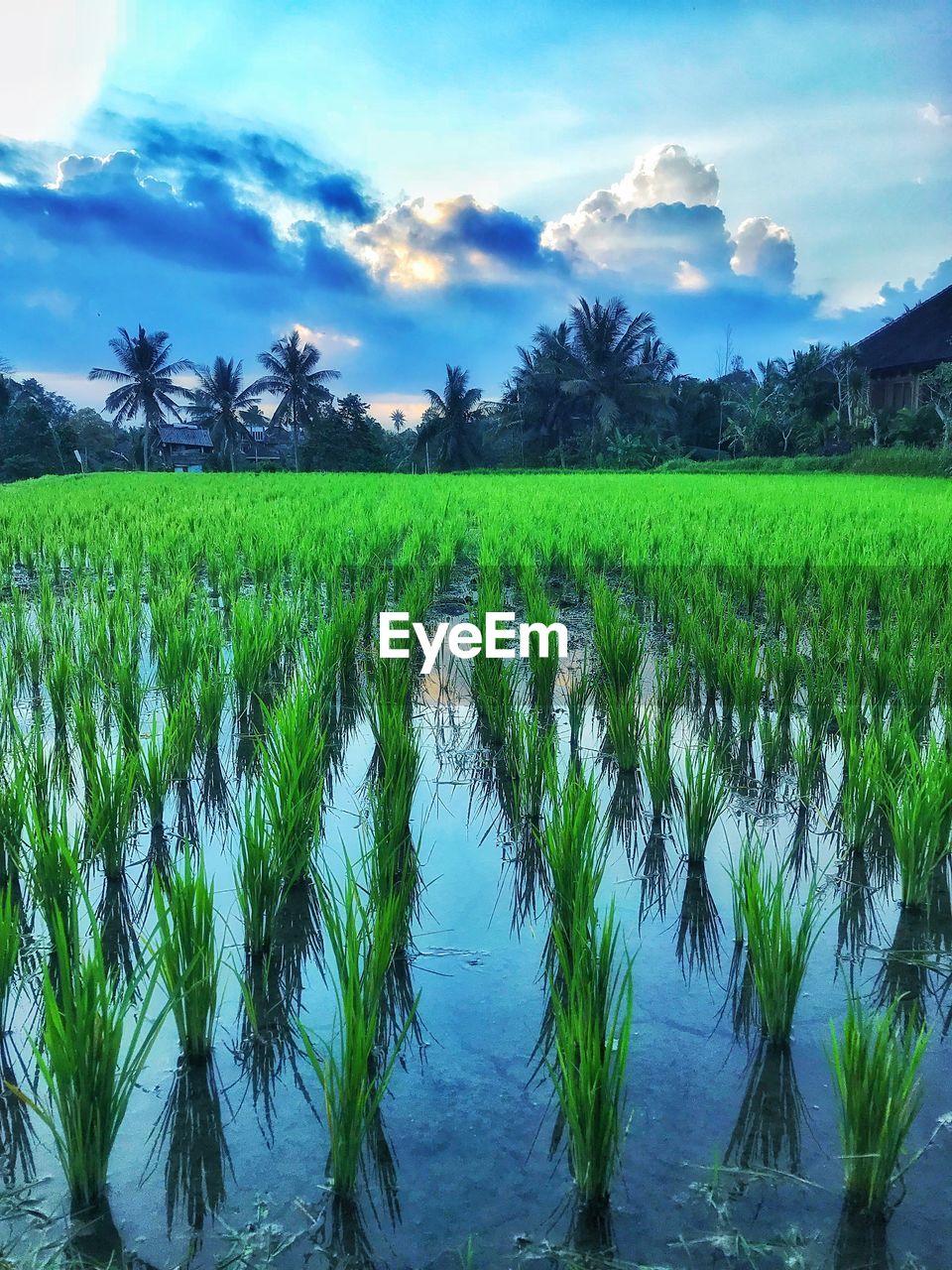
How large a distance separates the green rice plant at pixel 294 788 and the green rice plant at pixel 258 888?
0.06 metres

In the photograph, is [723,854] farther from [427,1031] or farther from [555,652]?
[555,652]

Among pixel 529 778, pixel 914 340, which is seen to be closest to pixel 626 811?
pixel 529 778

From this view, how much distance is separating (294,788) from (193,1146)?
857 mm

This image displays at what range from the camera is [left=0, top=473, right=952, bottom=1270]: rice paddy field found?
1219 millimetres

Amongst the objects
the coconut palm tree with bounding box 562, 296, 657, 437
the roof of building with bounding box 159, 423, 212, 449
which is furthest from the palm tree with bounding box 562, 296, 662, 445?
the roof of building with bounding box 159, 423, 212, 449

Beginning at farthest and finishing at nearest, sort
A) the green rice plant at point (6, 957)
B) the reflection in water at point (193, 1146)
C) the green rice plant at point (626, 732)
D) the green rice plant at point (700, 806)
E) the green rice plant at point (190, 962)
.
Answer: the green rice plant at point (626, 732) < the green rice plant at point (700, 806) < the green rice plant at point (6, 957) < the green rice plant at point (190, 962) < the reflection in water at point (193, 1146)

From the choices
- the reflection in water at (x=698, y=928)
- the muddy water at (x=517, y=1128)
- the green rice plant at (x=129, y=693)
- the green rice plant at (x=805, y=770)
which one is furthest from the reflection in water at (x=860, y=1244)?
the green rice plant at (x=129, y=693)

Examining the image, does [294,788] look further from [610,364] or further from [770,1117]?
[610,364]

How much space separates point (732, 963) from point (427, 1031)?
25.5 inches

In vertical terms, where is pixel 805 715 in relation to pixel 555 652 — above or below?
below

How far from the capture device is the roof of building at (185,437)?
1848 inches

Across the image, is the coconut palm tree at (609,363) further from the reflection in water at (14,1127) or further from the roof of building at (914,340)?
the reflection in water at (14,1127)

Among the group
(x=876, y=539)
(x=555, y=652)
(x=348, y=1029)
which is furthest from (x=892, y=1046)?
(x=876, y=539)

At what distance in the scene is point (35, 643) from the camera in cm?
403
